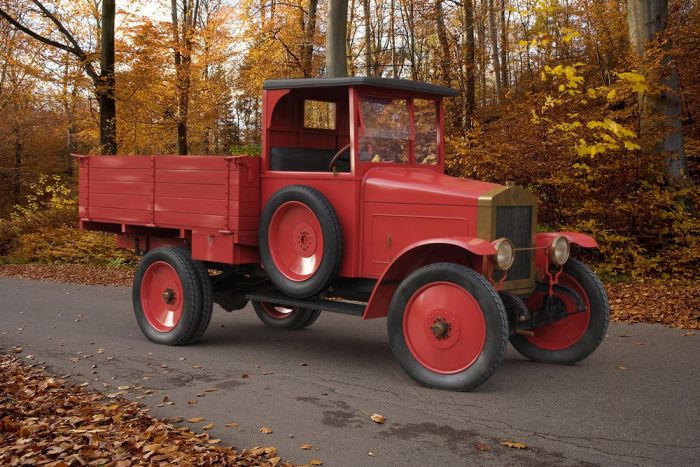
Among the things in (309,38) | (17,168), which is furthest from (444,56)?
(17,168)

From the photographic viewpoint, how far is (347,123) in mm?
7750

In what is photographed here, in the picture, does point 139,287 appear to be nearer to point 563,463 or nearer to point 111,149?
point 563,463

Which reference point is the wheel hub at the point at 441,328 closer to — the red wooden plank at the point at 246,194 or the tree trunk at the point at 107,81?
the red wooden plank at the point at 246,194

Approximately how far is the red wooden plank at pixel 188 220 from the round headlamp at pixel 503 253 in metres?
2.76

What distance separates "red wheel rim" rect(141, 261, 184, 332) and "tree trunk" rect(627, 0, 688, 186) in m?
7.70

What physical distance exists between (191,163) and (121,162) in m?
1.16

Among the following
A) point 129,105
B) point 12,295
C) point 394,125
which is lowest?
point 12,295

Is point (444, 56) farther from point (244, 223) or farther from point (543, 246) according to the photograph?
point (543, 246)

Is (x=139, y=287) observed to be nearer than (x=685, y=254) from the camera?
Yes

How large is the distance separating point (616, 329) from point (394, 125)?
3.43 metres

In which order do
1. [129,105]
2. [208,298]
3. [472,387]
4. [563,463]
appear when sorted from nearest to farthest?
1. [563,463]
2. [472,387]
3. [208,298]
4. [129,105]

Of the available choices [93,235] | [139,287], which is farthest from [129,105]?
[139,287]

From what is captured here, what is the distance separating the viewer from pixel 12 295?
1162 cm

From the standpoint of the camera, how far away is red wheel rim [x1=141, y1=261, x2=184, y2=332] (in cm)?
786
